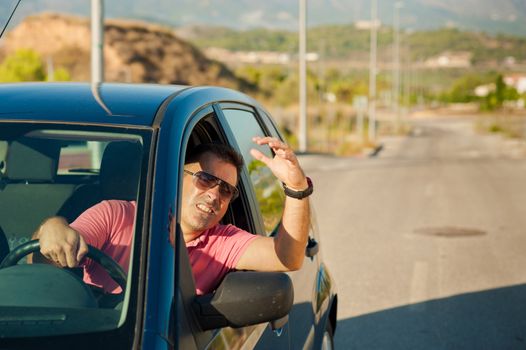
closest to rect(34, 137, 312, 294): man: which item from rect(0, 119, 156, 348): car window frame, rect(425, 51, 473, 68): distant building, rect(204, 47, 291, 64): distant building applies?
rect(0, 119, 156, 348): car window frame

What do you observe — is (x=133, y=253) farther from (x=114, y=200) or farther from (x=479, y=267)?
(x=479, y=267)

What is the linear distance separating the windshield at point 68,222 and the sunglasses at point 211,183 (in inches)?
10.2

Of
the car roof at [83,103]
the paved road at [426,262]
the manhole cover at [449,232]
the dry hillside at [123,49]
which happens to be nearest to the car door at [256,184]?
the car roof at [83,103]

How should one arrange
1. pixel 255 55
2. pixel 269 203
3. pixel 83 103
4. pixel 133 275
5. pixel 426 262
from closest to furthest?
1. pixel 133 275
2. pixel 83 103
3. pixel 269 203
4. pixel 426 262
5. pixel 255 55

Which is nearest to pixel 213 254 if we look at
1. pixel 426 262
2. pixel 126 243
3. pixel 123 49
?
pixel 126 243

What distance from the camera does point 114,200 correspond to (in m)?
2.65

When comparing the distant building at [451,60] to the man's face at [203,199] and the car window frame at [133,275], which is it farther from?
the car window frame at [133,275]

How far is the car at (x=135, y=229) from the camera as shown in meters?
2.27

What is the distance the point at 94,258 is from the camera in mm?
2541

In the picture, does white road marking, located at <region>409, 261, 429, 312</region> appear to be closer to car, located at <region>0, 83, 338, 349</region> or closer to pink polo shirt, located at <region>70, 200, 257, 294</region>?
car, located at <region>0, 83, 338, 349</region>

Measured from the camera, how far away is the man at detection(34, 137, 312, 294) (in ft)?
8.69

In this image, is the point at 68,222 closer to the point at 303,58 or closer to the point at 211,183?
the point at 211,183

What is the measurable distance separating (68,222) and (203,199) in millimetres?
411

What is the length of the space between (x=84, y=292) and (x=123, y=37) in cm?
7652
